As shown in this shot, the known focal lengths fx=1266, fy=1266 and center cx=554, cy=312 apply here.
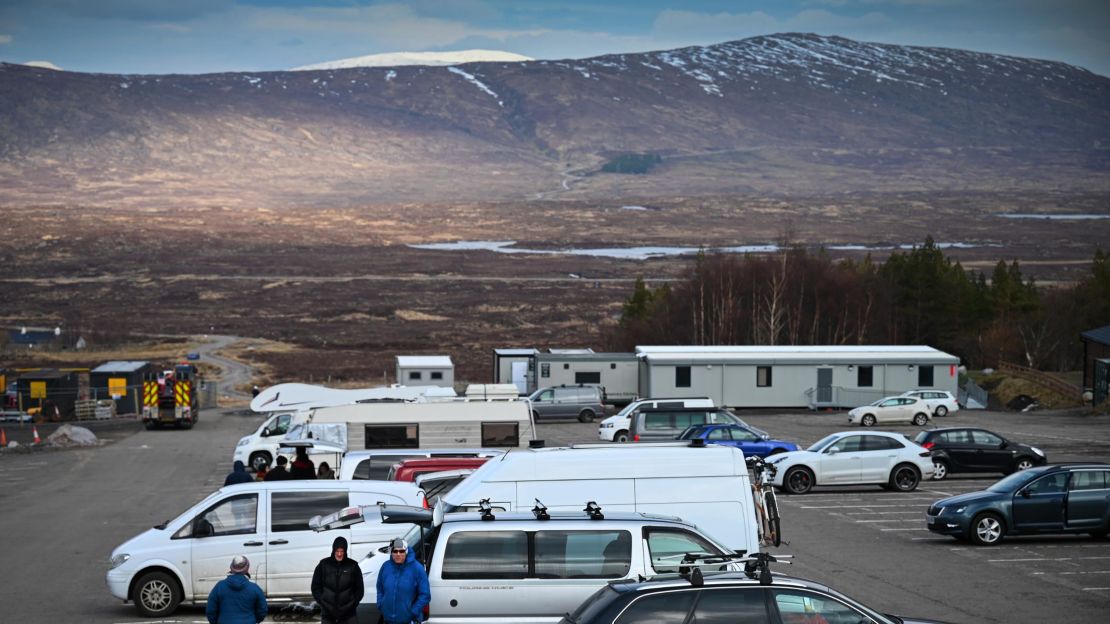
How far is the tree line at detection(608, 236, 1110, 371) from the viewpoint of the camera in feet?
242

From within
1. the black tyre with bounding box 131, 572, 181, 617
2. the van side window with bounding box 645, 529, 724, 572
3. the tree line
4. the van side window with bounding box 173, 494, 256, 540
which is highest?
the tree line

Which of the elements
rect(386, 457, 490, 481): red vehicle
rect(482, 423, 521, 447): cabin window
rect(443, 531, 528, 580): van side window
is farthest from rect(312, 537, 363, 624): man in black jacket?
rect(482, 423, 521, 447): cabin window

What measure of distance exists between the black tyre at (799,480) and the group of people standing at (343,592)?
1727 centimetres

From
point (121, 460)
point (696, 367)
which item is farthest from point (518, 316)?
point (121, 460)

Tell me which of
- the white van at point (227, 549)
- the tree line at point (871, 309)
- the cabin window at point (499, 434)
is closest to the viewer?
the white van at point (227, 549)

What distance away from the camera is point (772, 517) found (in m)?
16.1

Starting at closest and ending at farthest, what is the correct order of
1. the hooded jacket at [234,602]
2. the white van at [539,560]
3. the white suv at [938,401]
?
the white van at [539,560] < the hooded jacket at [234,602] < the white suv at [938,401]

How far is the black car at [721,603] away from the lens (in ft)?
31.2

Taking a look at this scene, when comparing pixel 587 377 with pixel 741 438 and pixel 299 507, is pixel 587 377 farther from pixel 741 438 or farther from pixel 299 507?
pixel 299 507

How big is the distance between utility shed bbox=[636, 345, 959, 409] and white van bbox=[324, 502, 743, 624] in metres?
40.9

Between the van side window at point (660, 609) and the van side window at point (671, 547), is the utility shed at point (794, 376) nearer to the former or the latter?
the van side window at point (671, 547)

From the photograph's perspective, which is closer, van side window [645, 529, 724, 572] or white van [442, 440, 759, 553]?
van side window [645, 529, 724, 572]

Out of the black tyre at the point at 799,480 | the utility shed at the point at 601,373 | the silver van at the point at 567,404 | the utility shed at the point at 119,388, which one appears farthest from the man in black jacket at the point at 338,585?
the utility shed at the point at 119,388

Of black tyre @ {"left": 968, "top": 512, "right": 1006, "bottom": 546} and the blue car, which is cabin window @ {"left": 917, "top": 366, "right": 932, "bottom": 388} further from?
black tyre @ {"left": 968, "top": 512, "right": 1006, "bottom": 546}
